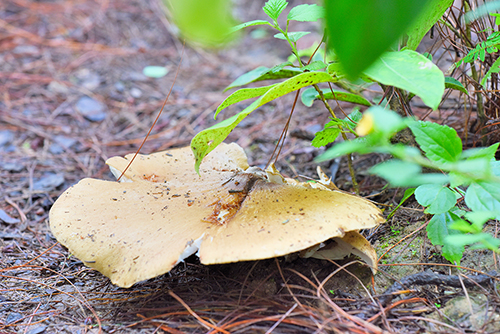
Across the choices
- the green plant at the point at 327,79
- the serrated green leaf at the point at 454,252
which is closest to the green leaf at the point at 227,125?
the green plant at the point at 327,79

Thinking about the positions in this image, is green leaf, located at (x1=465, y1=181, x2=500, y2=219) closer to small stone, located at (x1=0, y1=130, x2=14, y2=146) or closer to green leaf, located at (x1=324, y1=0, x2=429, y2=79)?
green leaf, located at (x1=324, y1=0, x2=429, y2=79)

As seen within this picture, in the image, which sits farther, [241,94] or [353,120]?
[353,120]

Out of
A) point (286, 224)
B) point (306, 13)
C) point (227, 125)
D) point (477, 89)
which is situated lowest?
point (286, 224)

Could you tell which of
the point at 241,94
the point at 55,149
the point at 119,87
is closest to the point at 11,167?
the point at 55,149

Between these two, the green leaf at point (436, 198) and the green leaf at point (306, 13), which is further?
the green leaf at point (306, 13)

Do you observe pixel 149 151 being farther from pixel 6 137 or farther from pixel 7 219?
pixel 6 137

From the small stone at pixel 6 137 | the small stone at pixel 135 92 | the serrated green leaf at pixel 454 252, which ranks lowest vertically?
the small stone at pixel 6 137

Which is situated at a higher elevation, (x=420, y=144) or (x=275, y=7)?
(x=275, y=7)

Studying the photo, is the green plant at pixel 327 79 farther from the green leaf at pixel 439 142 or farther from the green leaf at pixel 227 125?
the green leaf at pixel 439 142
